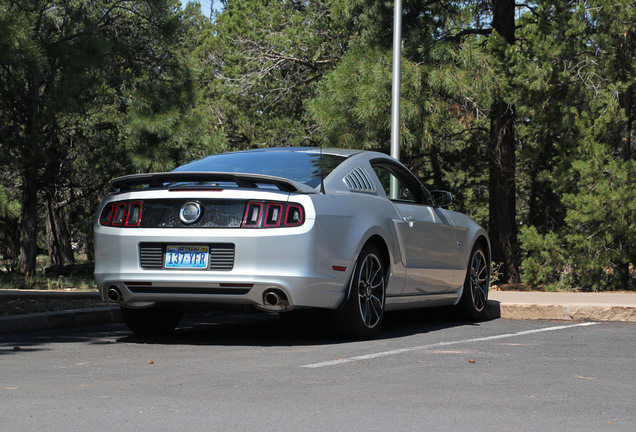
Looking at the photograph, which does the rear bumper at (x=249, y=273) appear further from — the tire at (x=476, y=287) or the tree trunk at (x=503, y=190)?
the tree trunk at (x=503, y=190)

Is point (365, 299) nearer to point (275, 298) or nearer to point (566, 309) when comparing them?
point (275, 298)

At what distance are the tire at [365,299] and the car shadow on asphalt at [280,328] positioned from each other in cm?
15

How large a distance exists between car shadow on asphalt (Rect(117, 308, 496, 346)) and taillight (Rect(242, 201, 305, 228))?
96 cm

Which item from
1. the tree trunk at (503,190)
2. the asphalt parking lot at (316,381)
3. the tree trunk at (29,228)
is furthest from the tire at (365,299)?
the tree trunk at (29,228)

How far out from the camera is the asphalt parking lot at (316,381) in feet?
14.7

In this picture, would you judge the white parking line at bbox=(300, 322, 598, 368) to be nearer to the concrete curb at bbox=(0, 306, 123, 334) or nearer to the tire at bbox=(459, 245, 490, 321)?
the tire at bbox=(459, 245, 490, 321)

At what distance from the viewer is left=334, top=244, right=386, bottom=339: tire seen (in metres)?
7.62

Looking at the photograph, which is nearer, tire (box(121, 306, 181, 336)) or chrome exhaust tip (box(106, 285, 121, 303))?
chrome exhaust tip (box(106, 285, 121, 303))

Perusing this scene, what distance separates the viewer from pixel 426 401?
498 centimetres

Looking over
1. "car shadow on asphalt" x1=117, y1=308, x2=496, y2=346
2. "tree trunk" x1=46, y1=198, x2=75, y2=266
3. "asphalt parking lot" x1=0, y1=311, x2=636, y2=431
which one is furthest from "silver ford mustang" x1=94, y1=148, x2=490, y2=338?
"tree trunk" x1=46, y1=198, x2=75, y2=266

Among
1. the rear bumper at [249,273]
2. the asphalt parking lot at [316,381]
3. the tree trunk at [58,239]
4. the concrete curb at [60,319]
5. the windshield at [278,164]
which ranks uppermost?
the windshield at [278,164]

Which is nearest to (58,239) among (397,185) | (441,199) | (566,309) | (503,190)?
(503,190)

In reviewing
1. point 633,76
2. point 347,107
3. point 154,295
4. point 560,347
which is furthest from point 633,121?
point 154,295

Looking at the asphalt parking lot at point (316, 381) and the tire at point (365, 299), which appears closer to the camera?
the asphalt parking lot at point (316, 381)
